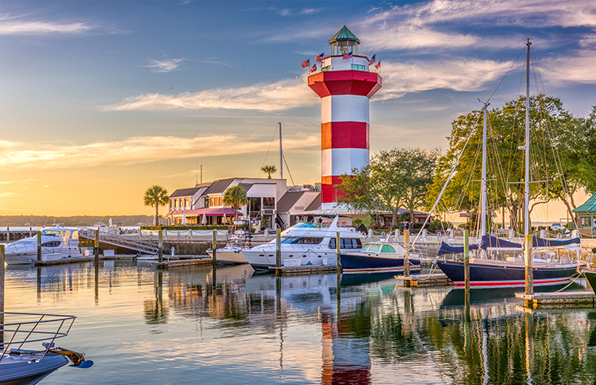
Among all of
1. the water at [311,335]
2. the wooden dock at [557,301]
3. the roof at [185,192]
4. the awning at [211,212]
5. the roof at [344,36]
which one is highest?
the roof at [344,36]

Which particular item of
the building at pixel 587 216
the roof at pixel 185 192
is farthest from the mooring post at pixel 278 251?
the roof at pixel 185 192

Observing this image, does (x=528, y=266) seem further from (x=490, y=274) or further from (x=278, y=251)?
(x=278, y=251)

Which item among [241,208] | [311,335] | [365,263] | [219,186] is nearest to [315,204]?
[241,208]

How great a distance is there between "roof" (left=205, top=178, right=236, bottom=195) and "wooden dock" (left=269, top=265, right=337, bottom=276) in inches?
1419

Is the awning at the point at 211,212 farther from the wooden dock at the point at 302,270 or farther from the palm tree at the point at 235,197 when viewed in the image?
the wooden dock at the point at 302,270

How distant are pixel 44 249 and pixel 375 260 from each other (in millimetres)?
29744

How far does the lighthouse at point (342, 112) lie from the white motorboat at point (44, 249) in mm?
27724

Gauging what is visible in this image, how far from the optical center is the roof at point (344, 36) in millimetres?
67006

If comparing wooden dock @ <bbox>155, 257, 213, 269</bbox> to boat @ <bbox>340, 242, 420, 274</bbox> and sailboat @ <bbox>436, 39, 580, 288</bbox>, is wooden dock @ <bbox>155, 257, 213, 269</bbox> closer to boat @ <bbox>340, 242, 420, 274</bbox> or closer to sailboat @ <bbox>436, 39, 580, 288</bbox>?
boat @ <bbox>340, 242, 420, 274</bbox>

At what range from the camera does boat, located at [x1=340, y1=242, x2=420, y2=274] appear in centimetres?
3806

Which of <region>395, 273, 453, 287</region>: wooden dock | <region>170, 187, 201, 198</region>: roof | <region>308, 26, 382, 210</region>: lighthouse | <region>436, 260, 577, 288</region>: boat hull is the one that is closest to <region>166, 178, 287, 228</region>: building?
<region>170, 187, 201, 198</region>: roof

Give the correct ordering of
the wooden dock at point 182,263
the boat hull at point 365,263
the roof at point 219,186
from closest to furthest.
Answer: the boat hull at point 365,263
the wooden dock at point 182,263
the roof at point 219,186

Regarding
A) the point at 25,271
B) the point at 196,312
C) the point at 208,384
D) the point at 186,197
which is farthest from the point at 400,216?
the point at 208,384

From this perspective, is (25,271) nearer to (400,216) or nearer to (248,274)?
(248,274)
